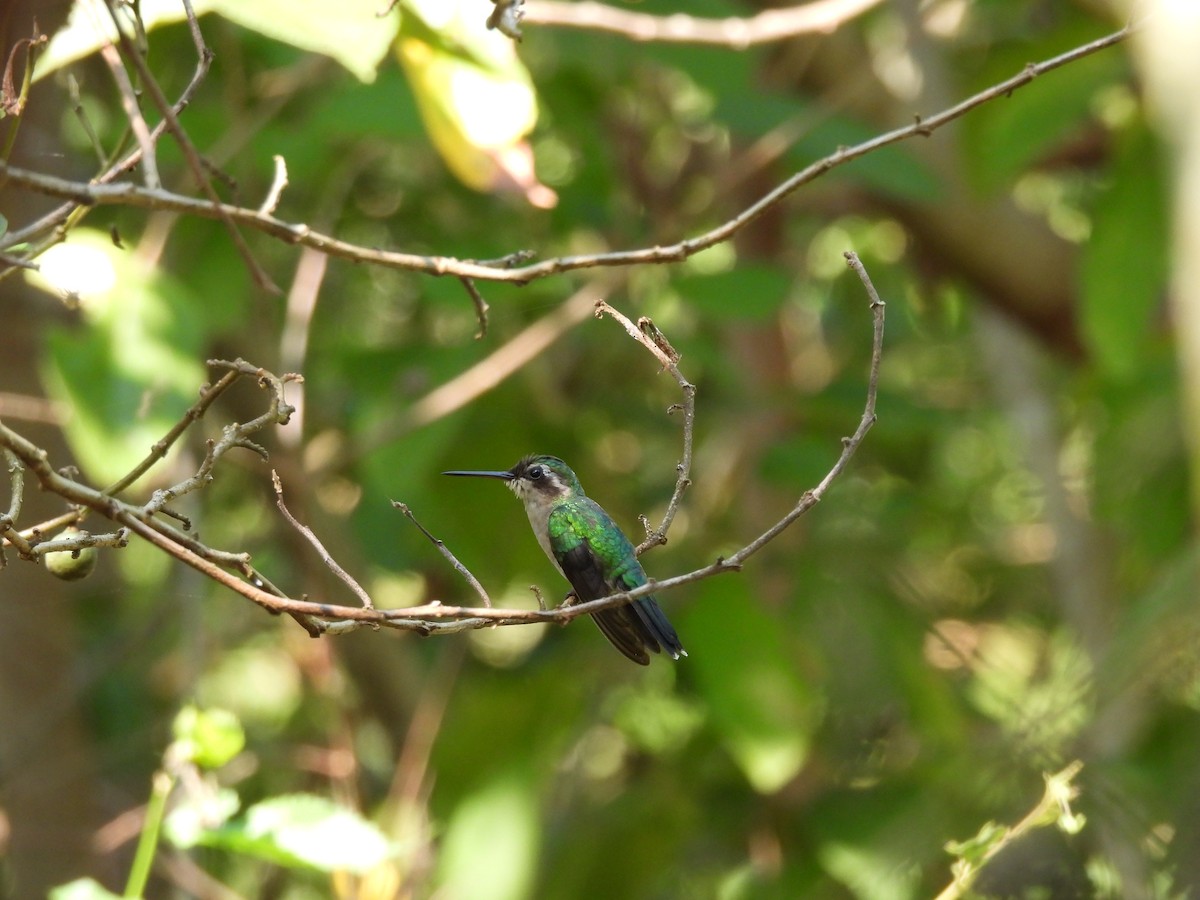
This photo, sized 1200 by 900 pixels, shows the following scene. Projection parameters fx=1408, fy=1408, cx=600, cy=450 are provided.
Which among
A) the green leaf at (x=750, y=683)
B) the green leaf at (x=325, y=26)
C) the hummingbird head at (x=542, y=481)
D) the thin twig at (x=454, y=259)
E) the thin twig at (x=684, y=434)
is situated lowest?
the green leaf at (x=750, y=683)

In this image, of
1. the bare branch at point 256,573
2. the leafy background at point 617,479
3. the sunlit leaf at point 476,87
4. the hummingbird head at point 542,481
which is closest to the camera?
the bare branch at point 256,573

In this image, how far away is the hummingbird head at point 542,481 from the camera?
2.85 metres

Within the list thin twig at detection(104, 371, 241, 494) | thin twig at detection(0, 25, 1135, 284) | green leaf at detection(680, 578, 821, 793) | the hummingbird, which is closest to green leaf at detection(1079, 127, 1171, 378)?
green leaf at detection(680, 578, 821, 793)

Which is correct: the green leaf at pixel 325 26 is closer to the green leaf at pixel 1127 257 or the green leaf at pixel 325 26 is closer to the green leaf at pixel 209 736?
the green leaf at pixel 209 736

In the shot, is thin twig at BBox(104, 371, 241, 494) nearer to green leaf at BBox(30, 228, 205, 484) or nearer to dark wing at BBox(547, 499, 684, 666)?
dark wing at BBox(547, 499, 684, 666)

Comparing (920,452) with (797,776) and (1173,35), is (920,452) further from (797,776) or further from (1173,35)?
(1173,35)

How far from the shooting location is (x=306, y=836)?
7.06ft

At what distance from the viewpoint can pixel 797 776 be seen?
4984 mm

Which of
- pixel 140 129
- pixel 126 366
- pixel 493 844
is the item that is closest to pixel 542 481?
pixel 126 366

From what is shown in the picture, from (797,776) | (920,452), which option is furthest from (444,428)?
(920,452)

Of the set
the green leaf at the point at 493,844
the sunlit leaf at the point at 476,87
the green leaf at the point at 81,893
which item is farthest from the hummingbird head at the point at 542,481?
A: the green leaf at the point at 493,844

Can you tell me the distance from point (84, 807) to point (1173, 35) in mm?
4105

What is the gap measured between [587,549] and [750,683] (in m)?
1.51

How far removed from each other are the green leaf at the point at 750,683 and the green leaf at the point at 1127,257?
4.11 feet
